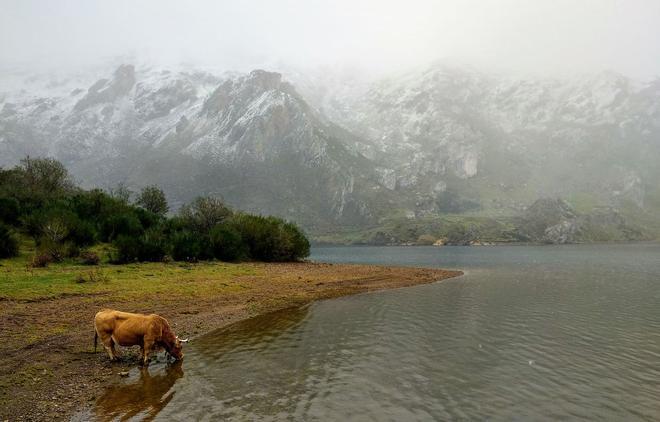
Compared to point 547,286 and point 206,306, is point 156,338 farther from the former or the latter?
point 547,286

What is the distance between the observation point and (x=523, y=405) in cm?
1645

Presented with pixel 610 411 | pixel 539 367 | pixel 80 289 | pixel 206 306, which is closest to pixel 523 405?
pixel 610 411

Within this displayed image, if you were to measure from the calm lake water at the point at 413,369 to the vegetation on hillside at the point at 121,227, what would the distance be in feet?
104

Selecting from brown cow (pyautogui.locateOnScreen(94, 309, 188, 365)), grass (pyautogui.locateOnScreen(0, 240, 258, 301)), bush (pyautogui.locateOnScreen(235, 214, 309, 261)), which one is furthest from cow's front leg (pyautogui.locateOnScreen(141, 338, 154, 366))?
bush (pyautogui.locateOnScreen(235, 214, 309, 261))

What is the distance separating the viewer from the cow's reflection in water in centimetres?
1483

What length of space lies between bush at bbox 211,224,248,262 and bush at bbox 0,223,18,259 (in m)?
26.6

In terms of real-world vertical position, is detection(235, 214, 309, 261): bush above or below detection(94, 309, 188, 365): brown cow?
above

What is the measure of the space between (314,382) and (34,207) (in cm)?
6490

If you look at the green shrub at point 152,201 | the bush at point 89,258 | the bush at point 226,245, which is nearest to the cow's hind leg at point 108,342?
the bush at point 89,258

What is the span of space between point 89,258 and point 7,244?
8379 millimetres

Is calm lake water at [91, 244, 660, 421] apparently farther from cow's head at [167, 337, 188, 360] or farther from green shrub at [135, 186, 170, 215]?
green shrub at [135, 186, 170, 215]

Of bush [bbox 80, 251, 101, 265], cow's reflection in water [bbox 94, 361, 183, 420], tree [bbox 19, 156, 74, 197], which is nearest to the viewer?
cow's reflection in water [bbox 94, 361, 183, 420]

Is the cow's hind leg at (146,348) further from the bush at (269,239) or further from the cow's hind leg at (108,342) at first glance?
the bush at (269,239)

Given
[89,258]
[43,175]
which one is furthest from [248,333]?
[43,175]
